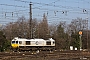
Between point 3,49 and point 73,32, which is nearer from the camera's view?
point 3,49

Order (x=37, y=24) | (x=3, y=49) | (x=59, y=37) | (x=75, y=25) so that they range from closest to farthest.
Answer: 1. (x=3, y=49)
2. (x=59, y=37)
3. (x=37, y=24)
4. (x=75, y=25)

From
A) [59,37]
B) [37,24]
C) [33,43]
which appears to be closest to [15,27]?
[37,24]

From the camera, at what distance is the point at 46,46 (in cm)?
6159

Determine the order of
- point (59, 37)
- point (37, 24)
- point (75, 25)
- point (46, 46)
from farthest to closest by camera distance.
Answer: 1. point (75, 25)
2. point (37, 24)
3. point (59, 37)
4. point (46, 46)

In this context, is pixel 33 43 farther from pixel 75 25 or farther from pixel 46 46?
pixel 75 25

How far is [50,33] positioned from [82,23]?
11.9m

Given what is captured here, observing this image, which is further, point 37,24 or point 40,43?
point 37,24

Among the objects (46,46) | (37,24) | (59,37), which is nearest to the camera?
(46,46)

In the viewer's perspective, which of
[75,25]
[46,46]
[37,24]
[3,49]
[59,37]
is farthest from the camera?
[75,25]

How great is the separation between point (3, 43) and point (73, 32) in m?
31.7

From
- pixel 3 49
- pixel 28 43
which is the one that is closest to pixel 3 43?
pixel 3 49

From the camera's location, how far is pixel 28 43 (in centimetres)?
5881

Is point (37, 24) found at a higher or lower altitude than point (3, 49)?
higher

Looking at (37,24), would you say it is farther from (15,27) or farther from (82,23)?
(82,23)
